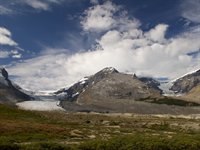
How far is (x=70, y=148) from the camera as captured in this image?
50.5 metres

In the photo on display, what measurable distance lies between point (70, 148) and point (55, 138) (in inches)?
733

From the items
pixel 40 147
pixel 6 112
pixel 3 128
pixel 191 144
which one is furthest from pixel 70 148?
pixel 6 112

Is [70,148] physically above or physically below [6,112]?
below

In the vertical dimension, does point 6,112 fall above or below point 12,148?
above

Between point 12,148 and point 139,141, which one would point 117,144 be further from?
point 12,148

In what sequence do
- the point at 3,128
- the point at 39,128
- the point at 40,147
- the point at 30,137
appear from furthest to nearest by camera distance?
the point at 39,128 < the point at 3,128 < the point at 30,137 < the point at 40,147

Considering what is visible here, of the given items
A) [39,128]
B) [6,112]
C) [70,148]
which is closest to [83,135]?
[39,128]

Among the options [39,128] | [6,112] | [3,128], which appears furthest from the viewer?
[6,112]

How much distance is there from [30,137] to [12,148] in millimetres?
18572

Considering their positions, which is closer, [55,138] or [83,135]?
[55,138]

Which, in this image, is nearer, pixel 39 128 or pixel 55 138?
pixel 55 138

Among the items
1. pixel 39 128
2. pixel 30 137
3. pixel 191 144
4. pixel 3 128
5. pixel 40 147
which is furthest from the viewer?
pixel 39 128

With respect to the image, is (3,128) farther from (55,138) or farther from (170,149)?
(170,149)

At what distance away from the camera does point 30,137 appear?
2603 inches
